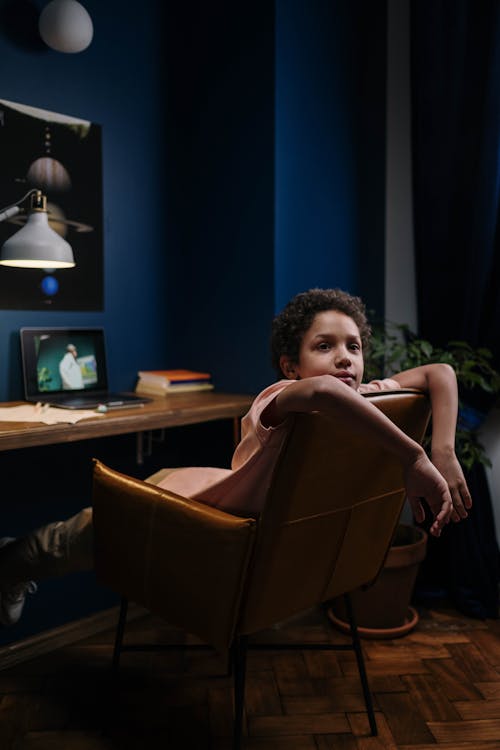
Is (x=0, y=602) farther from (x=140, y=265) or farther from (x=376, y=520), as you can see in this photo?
(x=140, y=265)

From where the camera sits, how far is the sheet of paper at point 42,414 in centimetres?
180

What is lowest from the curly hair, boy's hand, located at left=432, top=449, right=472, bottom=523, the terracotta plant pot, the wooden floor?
the wooden floor

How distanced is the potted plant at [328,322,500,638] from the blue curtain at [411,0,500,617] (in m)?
0.13

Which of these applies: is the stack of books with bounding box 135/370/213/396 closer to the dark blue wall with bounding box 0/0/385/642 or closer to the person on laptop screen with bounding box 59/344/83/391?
the dark blue wall with bounding box 0/0/385/642

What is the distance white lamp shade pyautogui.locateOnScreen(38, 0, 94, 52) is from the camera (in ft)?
6.82

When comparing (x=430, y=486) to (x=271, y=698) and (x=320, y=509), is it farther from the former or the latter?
(x=271, y=698)

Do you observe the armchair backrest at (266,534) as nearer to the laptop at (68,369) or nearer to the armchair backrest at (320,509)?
the armchair backrest at (320,509)

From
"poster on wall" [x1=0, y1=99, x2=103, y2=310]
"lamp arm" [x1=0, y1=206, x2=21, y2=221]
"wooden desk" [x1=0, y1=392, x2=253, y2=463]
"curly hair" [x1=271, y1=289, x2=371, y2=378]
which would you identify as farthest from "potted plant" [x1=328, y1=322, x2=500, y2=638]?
"lamp arm" [x1=0, y1=206, x2=21, y2=221]

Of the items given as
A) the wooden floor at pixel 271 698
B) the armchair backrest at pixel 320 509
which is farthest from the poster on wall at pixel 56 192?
the armchair backrest at pixel 320 509

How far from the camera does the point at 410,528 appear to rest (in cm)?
241

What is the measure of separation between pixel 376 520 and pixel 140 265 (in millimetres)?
1478

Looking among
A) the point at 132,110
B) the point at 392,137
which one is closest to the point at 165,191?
the point at 132,110

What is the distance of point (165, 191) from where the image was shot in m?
2.62

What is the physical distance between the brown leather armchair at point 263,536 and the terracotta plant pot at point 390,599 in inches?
27.5
